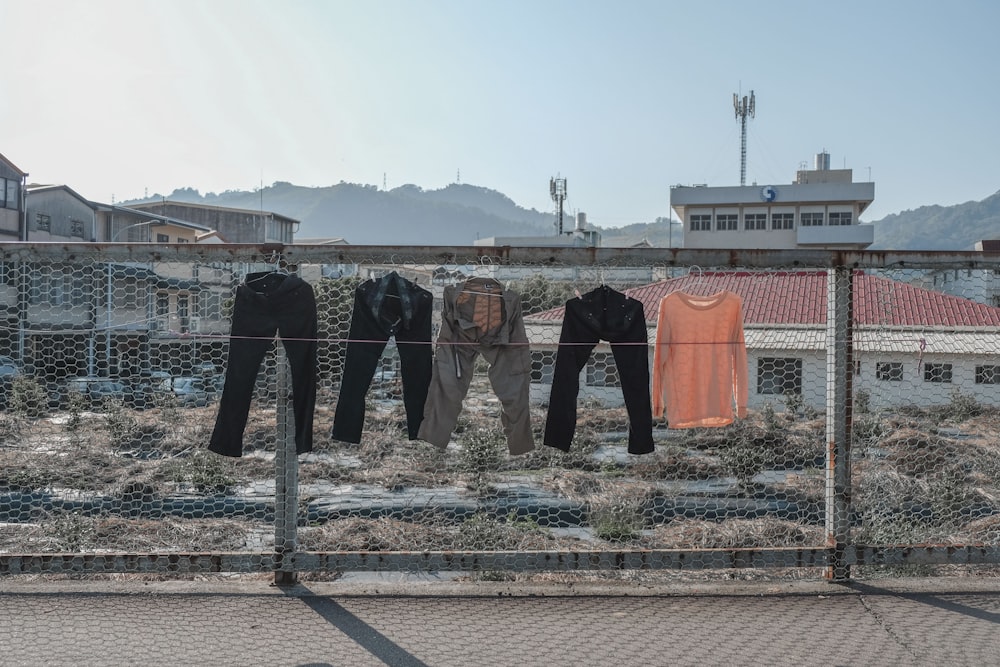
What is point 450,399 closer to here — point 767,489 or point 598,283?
point 598,283

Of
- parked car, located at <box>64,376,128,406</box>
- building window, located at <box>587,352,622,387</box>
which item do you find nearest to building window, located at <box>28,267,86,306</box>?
parked car, located at <box>64,376,128,406</box>

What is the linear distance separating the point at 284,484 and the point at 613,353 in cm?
184

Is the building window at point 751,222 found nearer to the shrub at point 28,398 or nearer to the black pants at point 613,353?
the shrub at point 28,398

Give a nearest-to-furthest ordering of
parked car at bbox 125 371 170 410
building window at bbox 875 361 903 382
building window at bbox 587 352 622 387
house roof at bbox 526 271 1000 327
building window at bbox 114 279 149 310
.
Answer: building window at bbox 587 352 622 387, building window at bbox 875 361 903 382, building window at bbox 114 279 149 310, parked car at bbox 125 371 170 410, house roof at bbox 526 271 1000 327

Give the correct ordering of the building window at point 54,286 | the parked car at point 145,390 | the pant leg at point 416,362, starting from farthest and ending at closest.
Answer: the parked car at point 145,390
the building window at point 54,286
the pant leg at point 416,362

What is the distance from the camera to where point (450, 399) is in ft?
13.5

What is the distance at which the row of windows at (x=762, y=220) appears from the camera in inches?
2435

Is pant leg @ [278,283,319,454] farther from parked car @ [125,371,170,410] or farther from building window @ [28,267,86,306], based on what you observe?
parked car @ [125,371,170,410]

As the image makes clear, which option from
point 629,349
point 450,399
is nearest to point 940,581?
point 629,349

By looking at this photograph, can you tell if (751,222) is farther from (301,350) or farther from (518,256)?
(301,350)

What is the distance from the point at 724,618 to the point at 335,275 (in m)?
3.22

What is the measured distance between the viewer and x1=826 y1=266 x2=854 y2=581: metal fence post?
12.9 feet

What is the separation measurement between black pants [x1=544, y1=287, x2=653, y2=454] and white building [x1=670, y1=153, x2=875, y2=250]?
191 feet

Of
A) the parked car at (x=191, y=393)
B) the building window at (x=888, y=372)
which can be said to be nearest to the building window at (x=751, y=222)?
the building window at (x=888, y=372)
